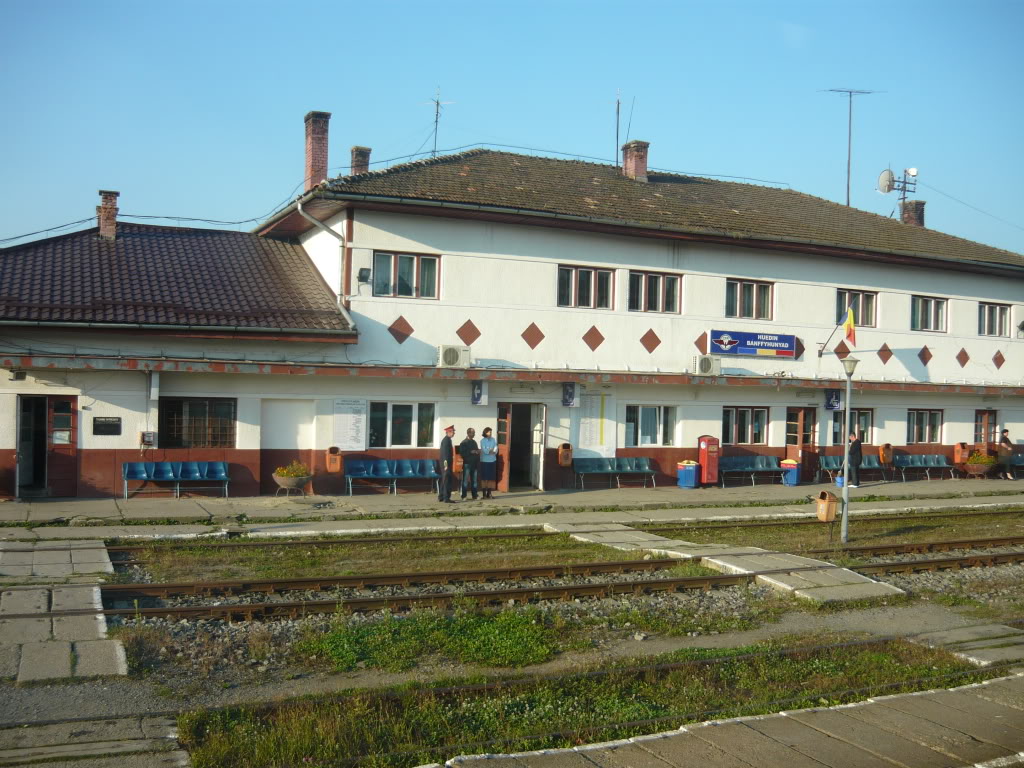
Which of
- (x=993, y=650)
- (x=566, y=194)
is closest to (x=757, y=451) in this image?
(x=566, y=194)

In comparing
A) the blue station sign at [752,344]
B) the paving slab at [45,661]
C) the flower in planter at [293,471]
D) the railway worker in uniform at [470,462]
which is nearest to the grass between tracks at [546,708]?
the paving slab at [45,661]

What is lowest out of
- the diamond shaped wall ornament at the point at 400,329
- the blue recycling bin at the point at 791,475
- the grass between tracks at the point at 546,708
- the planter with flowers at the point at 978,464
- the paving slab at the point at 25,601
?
the grass between tracks at the point at 546,708

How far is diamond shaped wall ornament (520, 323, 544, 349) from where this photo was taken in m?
22.2

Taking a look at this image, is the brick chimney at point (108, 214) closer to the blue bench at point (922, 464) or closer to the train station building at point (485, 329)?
the train station building at point (485, 329)

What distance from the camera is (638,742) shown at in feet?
22.1

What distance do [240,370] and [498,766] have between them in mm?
13888

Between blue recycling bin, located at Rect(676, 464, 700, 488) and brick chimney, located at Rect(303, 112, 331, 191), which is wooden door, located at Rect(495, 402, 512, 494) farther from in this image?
brick chimney, located at Rect(303, 112, 331, 191)

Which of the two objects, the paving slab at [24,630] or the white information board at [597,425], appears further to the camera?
the white information board at [597,425]

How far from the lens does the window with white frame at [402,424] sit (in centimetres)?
2141

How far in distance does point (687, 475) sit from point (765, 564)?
10.2 m

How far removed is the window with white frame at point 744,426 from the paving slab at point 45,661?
19.2 metres

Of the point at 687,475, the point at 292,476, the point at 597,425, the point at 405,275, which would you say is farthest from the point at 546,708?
the point at 687,475

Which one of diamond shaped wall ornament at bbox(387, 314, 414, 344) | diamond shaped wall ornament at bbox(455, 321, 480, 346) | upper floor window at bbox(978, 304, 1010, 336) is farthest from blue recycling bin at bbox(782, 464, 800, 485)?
diamond shaped wall ornament at bbox(387, 314, 414, 344)

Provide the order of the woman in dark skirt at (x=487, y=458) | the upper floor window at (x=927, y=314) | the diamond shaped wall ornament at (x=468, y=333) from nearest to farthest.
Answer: the woman in dark skirt at (x=487, y=458) → the diamond shaped wall ornament at (x=468, y=333) → the upper floor window at (x=927, y=314)
